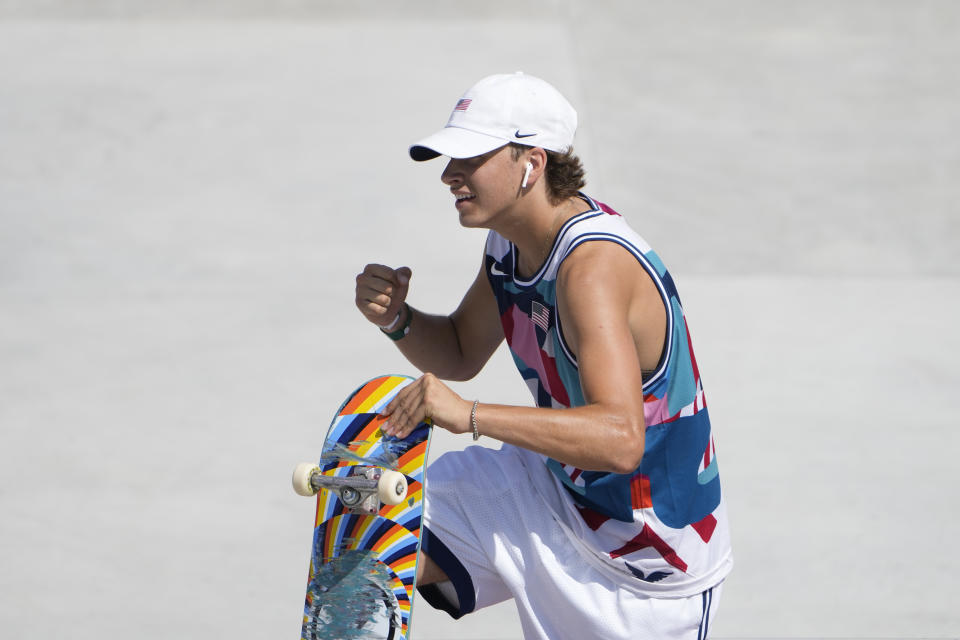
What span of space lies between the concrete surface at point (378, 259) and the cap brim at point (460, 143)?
184cm

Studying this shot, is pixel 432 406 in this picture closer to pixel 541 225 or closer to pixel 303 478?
pixel 303 478

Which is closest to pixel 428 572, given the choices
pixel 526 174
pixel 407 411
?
pixel 407 411

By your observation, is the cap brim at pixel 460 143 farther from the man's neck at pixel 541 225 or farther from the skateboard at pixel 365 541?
the skateboard at pixel 365 541

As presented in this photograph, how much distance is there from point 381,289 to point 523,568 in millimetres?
781

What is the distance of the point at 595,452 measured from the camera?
224 cm

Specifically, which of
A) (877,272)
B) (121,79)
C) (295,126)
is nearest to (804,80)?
(877,272)

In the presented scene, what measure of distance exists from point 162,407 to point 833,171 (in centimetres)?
467

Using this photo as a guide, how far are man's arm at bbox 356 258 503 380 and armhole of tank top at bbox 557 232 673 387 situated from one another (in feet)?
1.73

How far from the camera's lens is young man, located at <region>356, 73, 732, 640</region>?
2.33 meters

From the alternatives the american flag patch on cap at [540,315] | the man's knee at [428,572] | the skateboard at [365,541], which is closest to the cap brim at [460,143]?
the american flag patch on cap at [540,315]

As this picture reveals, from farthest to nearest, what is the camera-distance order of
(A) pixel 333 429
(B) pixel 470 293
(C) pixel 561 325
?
(B) pixel 470 293 → (A) pixel 333 429 → (C) pixel 561 325

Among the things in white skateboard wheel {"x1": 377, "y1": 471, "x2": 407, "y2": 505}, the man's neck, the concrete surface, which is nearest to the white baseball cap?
the man's neck

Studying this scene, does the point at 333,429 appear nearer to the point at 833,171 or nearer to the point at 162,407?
the point at 162,407

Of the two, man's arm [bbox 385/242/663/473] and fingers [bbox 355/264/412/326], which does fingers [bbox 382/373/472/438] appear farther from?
fingers [bbox 355/264/412/326]
